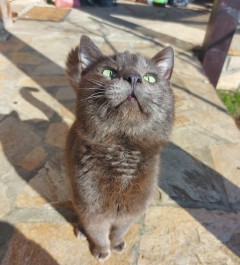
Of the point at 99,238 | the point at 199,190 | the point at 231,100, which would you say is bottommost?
the point at 231,100

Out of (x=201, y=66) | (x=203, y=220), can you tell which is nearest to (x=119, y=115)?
(x=203, y=220)

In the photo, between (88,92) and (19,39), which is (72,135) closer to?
(88,92)

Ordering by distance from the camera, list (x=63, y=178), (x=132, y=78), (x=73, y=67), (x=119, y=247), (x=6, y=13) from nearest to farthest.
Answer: (x=132, y=78), (x=119, y=247), (x=73, y=67), (x=63, y=178), (x=6, y=13)

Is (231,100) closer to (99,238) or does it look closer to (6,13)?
(99,238)

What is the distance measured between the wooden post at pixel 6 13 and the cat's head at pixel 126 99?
3554 mm

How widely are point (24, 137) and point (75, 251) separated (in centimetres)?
115

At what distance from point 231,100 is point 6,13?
3.58 metres

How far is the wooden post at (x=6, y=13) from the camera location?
14.5ft

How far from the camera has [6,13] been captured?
15.0 feet

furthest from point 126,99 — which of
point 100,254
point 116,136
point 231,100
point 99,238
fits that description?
point 231,100

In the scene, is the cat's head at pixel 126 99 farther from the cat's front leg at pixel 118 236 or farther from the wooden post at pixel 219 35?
the wooden post at pixel 219 35

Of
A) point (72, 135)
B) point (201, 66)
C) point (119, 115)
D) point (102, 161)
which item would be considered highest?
point (119, 115)

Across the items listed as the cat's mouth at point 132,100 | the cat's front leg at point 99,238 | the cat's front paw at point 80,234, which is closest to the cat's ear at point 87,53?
the cat's mouth at point 132,100

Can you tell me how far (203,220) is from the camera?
1896 millimetres
